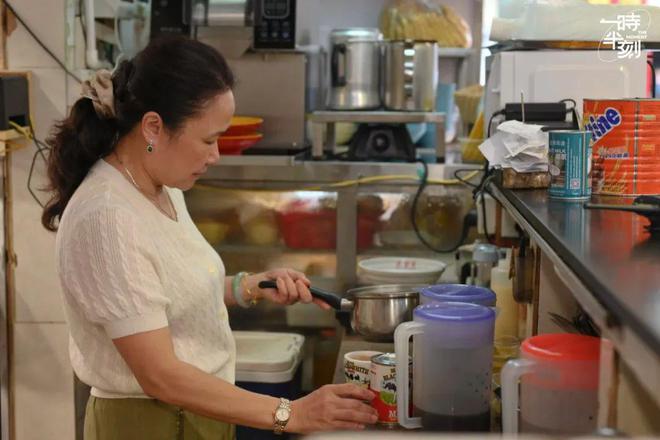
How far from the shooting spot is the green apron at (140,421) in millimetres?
1992

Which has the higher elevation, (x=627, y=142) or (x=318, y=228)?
(x=627, y=142)

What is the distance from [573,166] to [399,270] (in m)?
1.32

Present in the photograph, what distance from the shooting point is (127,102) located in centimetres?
191

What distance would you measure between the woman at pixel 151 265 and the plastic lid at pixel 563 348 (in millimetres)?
461

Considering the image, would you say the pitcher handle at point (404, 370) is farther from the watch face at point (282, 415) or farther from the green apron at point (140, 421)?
the green apron at point (140, 421)

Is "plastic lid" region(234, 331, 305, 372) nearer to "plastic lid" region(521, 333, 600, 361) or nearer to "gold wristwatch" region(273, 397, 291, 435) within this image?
"gold wristwatch" region(273, 397, 291, 435)

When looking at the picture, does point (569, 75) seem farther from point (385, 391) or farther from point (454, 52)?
point (454, 52)

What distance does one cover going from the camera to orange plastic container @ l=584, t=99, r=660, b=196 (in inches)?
78.2

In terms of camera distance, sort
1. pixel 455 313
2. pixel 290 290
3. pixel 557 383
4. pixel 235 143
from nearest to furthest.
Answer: pixel 557 383, pixel 455 313, pixel 290 290, pixel 235 143

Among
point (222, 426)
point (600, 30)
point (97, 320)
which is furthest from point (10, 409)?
point (600, 30)

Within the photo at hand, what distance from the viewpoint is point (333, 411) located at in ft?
5.52

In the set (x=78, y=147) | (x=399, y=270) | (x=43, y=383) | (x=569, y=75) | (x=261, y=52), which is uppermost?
(x=261, y=52)

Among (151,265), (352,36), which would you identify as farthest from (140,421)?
(352,36)

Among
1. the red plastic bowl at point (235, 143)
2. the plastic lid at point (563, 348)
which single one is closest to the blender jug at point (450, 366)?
→ the plastic lid at point (563, 348)
